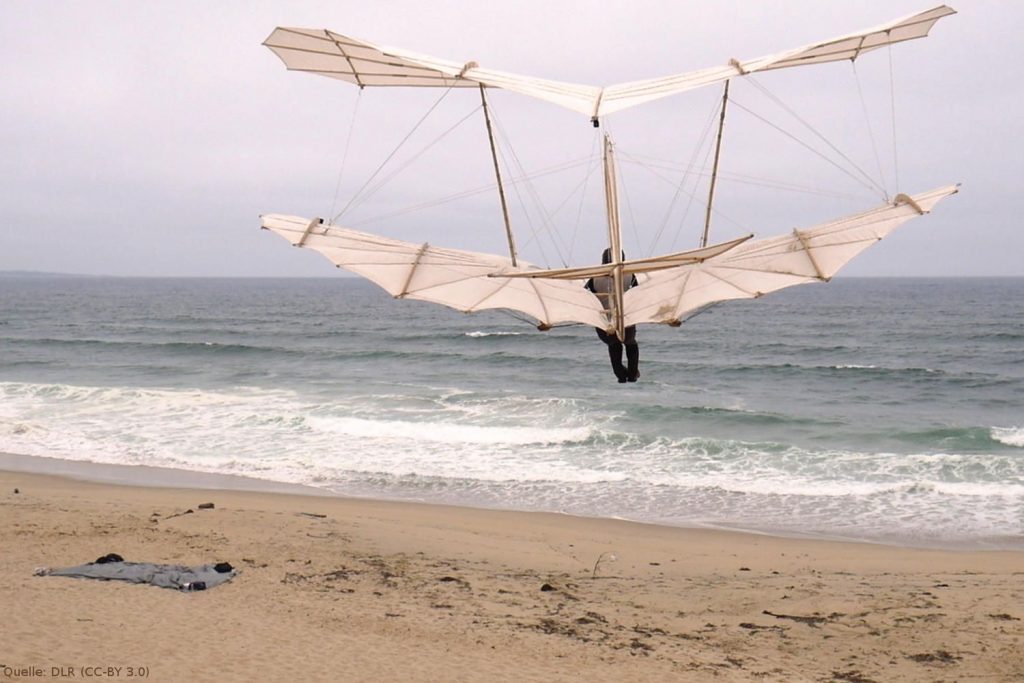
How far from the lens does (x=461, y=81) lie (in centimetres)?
1094

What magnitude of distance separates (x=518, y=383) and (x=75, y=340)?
1095 inches

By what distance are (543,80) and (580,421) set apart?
17.8 meters

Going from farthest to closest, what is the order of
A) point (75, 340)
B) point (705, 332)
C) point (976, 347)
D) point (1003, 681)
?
point (705, 332) → point (75, 340) → point (976, 347) → point (1003, 681)

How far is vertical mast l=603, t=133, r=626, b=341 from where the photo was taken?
9141mm

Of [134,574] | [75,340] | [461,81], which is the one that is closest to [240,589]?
[134,574]

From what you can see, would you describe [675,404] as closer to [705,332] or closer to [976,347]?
[976,347]

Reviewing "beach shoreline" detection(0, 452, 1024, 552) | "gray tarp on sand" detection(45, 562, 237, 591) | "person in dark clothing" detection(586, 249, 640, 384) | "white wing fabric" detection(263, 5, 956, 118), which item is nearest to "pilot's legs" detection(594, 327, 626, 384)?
"person in dark clothing" detection(586, 249, 640, 384)

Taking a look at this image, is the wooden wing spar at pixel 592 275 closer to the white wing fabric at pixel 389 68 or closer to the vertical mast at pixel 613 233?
the vertical mast at pixel 613 233

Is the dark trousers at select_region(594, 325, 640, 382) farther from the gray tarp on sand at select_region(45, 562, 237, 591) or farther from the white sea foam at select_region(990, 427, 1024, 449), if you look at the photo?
the white sea foam at select_region(990, 427, 1024, 449)

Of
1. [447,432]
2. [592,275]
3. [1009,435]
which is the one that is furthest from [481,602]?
[1009,435]

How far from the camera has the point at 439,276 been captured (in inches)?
404

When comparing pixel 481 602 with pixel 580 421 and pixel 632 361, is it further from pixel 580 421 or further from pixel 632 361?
Answer: pixel 580 421

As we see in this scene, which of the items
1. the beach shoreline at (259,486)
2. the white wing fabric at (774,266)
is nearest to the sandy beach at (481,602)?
the beach shoreline at (259,486)

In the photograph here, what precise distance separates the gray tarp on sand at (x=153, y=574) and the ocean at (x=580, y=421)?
680cm
